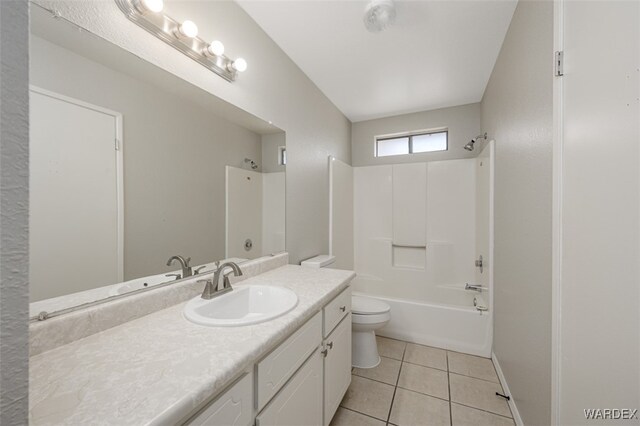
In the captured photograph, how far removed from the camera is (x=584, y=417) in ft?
2.68

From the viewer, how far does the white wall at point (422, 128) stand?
292 centimetres

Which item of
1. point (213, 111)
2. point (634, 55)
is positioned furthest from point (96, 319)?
point (634, 55)

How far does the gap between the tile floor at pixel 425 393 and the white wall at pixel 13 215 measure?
1.67 meters

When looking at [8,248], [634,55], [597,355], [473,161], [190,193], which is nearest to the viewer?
[8,248]

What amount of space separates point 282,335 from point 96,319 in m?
0.62

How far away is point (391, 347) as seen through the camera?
238cm

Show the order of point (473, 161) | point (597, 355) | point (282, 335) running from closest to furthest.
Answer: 1. point (597, 355)
2. point (282, 335)
3. point (473, 161)

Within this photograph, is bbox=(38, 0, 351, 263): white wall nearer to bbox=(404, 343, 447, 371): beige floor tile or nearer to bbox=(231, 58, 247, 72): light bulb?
bbox=(231, 58, 247, 72): light bulb

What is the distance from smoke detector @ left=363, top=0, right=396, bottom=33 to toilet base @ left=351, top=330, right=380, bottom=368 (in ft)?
7.37

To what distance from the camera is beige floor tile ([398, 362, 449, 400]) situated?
179cm

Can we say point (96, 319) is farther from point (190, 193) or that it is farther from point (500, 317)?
point (500, 317)

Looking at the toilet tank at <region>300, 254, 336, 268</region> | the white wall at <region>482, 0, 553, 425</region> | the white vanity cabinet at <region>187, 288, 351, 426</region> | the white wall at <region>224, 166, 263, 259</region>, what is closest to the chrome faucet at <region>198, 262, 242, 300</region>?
the white wall at <region>224, 166, 263, 259</region>

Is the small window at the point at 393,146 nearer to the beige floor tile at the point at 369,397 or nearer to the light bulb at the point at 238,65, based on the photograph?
the light bulb at the point at 238,65

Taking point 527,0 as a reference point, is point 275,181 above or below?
below
